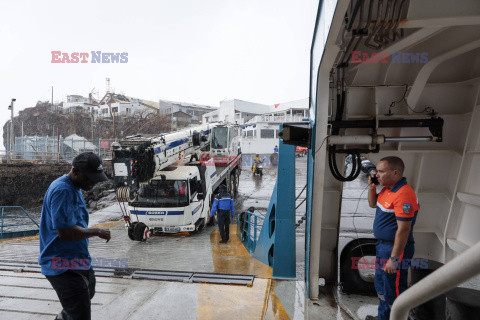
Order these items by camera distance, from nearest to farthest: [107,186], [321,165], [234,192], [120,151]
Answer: [321,165] → [120,151] → [234,192] → [107,186]

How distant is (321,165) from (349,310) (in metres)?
1.71

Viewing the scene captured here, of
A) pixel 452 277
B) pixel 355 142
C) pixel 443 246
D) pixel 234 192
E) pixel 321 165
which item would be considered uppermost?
pixel 355 142

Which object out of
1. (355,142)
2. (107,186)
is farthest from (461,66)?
(107,186)

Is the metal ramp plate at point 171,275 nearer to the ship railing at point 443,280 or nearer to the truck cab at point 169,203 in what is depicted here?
the ship railing at point 443,280

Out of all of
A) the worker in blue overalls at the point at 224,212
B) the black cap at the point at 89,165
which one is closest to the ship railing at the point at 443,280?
the black cap at the point at 89,165

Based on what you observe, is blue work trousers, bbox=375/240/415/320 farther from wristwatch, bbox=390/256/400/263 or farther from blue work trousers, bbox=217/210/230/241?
blue work trousers, bbox=217/210/230/241

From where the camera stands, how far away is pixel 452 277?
1030 mm

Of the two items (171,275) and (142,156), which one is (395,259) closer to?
(171,275)

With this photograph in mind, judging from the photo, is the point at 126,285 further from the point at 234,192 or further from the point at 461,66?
the point at 234,192

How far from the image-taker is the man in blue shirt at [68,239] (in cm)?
218

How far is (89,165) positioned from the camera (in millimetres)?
2332

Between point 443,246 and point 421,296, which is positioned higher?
point 421,296

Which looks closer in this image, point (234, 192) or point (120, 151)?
point (120, 151)

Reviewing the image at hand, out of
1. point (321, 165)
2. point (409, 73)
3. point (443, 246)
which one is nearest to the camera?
point (321, 165)
